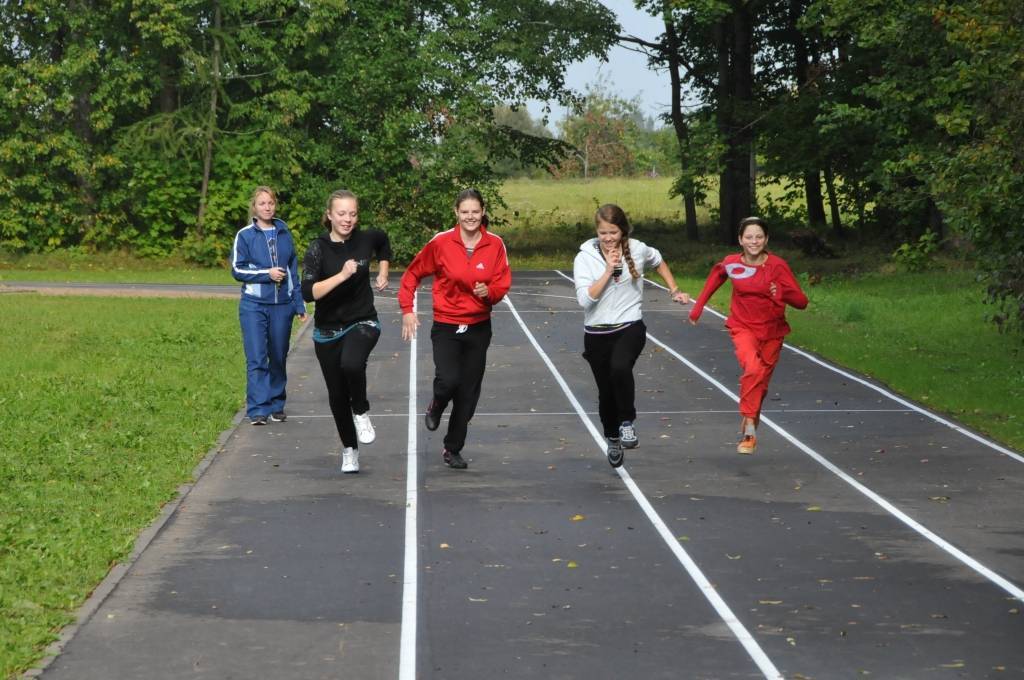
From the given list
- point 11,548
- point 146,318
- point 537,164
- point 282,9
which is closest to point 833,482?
point 11,548

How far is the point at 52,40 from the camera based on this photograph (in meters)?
41.5

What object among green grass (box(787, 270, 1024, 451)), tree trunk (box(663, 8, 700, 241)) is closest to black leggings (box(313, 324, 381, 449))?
green grass (box(787, 270, 1024, 451))

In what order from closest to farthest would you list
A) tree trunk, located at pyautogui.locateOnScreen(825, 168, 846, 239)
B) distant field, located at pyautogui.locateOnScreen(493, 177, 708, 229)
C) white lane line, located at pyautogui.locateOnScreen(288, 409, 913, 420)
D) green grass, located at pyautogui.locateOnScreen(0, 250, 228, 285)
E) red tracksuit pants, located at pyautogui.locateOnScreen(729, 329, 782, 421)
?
red tracksuit pants, located at pyautogui.locateOnScreen(729, 329, 782, 421) < white lane line, located at pyautogui.locateOnScreen(288, 409, 913, 420) < green grass, located at pyautogui.locateOnScreen(0, 250, 228, 285) < tree trunk, located at pyautogui.locateOnScreen(825, 168, 846, 239) < distant field, located at pyautogui.locateOnScreen(493, 177, 708, 229)

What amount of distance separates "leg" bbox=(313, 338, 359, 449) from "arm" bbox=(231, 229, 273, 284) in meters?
2.59

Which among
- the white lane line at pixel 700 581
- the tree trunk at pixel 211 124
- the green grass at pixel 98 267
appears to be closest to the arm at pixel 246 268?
the white lane line at pixel 700 581

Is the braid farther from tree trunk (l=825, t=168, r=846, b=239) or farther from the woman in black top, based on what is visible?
tree trunk (l=825, t=168, r=846, b=239)

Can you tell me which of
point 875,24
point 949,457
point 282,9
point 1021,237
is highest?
point 282,9

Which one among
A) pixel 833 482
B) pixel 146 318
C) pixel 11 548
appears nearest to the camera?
pixel 11 548

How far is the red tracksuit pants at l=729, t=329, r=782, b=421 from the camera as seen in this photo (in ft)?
39.1

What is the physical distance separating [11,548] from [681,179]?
1177 inches

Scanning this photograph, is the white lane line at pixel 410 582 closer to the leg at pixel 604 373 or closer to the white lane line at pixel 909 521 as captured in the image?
the leg at pixel 604 373

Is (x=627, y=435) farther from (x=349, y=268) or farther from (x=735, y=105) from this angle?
(x=735, y=105)

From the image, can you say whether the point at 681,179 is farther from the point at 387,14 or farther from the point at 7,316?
the point at 7,316

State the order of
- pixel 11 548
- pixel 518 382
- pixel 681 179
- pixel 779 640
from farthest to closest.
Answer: pixel 681 179, pixel 518 382, pixel 11 548, pixel 779 640
